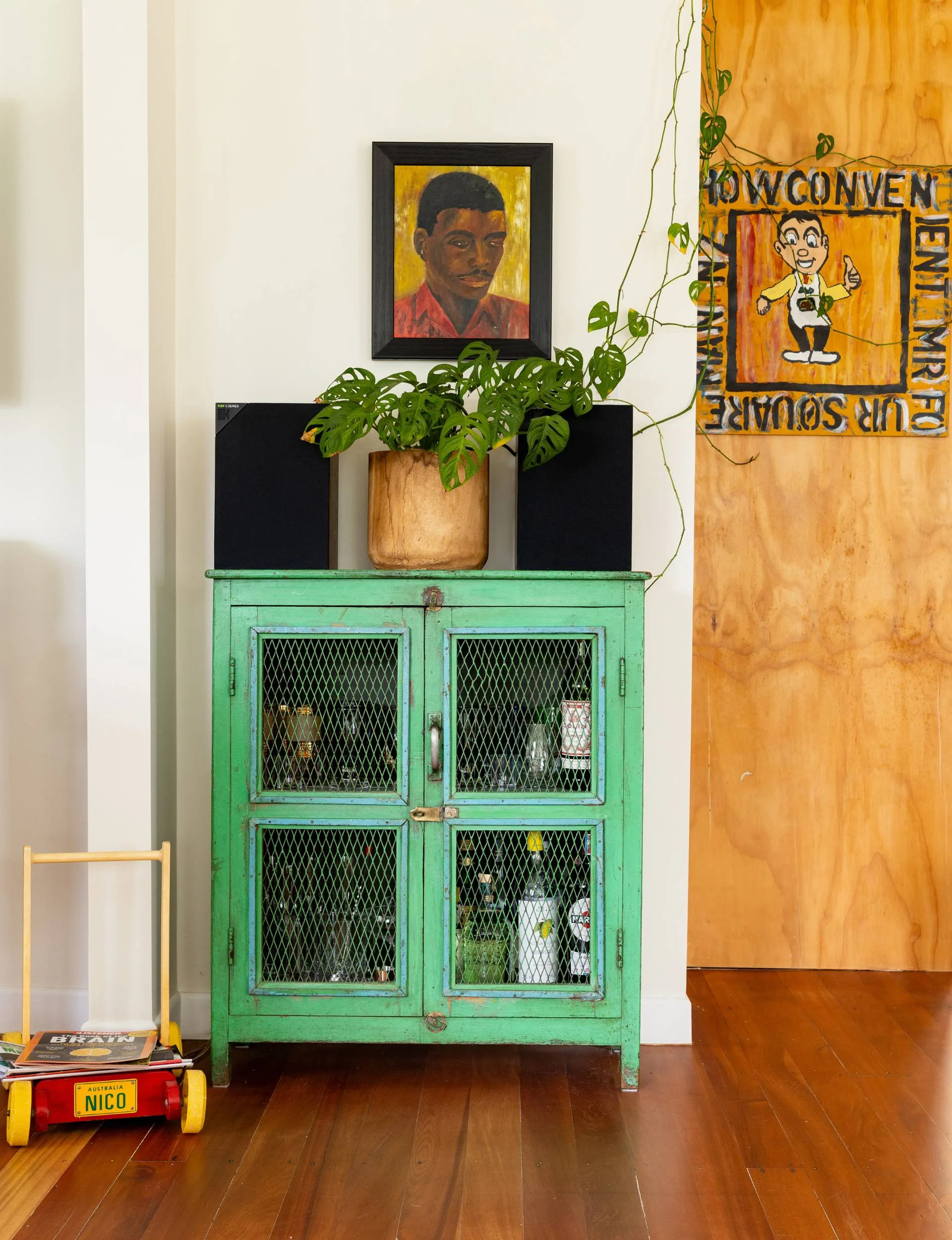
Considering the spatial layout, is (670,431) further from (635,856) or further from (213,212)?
(213,212)

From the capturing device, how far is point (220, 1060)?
2.16m

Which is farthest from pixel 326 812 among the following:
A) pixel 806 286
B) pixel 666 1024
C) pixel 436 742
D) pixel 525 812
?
pixel 806 286

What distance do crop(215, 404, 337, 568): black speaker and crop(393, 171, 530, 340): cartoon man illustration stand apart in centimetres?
41

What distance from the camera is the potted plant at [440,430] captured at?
2098mm

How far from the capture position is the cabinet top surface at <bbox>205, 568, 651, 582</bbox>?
210cm

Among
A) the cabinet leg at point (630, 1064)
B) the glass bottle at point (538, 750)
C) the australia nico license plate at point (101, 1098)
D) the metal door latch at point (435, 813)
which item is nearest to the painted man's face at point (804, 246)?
the glass bottle at point (538, 750)

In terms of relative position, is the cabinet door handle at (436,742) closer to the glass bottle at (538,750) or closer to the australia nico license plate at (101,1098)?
the glass bottle at (538,750)

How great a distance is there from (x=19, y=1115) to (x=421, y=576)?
1.25m

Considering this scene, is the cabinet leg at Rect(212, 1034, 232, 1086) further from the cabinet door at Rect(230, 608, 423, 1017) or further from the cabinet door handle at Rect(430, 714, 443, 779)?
the cabinet door handle at Rect(430, 714, 443, 779)

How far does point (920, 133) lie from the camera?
9.31 feet

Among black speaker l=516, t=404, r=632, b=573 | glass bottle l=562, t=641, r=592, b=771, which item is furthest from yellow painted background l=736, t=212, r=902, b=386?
glass bottle l=562, t=641, r=592, b=771

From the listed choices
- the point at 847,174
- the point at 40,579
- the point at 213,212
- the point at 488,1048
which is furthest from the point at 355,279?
the point at 488,1048

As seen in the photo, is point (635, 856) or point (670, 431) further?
point (670, 431)

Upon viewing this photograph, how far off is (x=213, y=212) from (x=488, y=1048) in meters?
2.07
